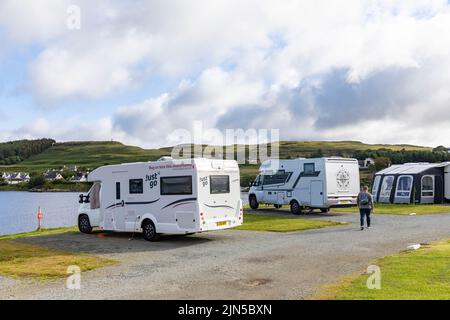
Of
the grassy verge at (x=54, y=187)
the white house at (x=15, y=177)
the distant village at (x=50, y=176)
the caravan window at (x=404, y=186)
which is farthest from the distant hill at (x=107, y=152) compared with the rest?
the caravan window at (x=404, y=186)

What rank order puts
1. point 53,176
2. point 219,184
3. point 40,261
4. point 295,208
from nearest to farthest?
point 40,261 < point 219,184 < point 295,208 < point 53,176

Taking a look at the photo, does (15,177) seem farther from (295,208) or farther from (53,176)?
(295,208)

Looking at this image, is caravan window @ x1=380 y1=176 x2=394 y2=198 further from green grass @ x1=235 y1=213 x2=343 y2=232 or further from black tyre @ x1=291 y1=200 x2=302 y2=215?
green grass @ x1=235 y1=213 x2=343 y2=232

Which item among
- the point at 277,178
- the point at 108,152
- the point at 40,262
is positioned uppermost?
the point at 108,152

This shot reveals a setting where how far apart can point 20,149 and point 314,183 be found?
15549 centimetres

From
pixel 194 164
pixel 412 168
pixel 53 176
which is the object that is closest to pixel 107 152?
pixel 53 176

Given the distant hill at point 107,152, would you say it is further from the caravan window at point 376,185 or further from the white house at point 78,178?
the caravan window at point 376,185

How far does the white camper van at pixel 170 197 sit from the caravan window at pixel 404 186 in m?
18.9

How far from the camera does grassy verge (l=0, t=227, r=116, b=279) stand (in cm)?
1139

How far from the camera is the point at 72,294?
9070 mm

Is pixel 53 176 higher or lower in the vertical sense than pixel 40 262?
higher

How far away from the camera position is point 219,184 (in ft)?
53.5

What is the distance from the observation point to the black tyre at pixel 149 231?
1647 centimetres

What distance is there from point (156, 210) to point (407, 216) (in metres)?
13.0
